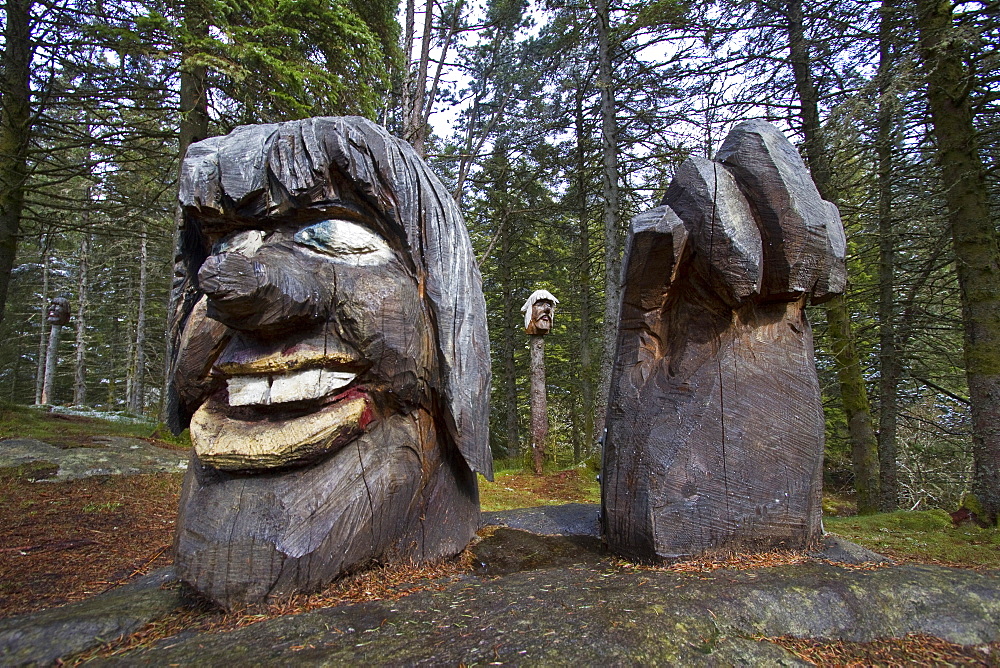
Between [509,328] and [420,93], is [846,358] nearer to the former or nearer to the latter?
[420,93]

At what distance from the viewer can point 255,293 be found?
6.75 ft

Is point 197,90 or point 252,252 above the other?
point 197,90

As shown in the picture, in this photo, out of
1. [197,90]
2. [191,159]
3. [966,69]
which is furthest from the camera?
[197,90]

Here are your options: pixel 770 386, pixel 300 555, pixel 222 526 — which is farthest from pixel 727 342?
pixel 222 526

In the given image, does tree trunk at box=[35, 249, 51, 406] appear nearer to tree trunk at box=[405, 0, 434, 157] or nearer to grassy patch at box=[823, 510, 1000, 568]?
tree trunk at box=[405, 0, 434, 157]

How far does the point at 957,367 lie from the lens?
21.6 ft

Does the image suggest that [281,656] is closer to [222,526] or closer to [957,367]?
[222,526]

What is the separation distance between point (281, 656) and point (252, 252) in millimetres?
1696

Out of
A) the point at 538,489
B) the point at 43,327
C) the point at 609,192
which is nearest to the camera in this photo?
the point at 538,489

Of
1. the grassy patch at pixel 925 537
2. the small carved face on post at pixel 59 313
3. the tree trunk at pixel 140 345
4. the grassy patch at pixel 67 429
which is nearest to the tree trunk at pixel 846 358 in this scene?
the grassy patch at pixel 925 537

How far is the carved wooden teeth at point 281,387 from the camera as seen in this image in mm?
2297

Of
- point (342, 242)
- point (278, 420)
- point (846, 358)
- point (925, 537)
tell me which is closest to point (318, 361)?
point (278, 420)

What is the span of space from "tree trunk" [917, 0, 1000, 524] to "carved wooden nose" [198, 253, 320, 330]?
5644mm

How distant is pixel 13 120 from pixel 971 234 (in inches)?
453
